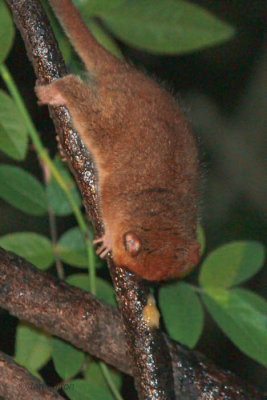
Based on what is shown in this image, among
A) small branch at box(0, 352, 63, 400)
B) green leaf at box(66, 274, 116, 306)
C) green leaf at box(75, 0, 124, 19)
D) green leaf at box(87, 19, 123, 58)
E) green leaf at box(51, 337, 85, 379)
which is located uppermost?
green leaf at box(75, 0, 124, 19)

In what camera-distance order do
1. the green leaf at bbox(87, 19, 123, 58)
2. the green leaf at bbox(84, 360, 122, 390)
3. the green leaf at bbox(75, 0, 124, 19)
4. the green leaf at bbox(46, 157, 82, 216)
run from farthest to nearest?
the green leaf at bbox(87, 19, 123, 58) → the green leaf at bbox(46, 157, 82, 216) → the green leaf at bbox(75, 0, 124, 19) → the green leaf at bbox(84, 360, 122, 390)

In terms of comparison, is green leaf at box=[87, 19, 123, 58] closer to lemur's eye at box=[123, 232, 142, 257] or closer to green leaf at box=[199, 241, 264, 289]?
lemur's eye at box=[123, 232, 142, 257]

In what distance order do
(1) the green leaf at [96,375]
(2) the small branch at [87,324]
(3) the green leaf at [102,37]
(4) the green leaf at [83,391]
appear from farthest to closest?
(3) the green leaf at [102,37] < (1) the green leaf at [96,375] < (2) the small branch at [87,324] < (4) the green leaf at [83,391]

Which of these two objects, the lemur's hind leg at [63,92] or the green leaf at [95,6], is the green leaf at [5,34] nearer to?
the lemur's hind leg at [63,92]

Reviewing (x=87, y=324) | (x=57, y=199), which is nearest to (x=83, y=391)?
(x=87, y=324)

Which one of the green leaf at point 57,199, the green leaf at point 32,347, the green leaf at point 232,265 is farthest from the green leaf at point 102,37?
the green leaf at point 32,347

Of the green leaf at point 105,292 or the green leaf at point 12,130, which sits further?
the green leaf at point 105,292

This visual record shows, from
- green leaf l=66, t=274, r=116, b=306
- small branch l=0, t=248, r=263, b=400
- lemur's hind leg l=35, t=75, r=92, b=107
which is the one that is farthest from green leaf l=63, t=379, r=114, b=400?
lemur's hind leg l=35, t=75, r=92, b=107
